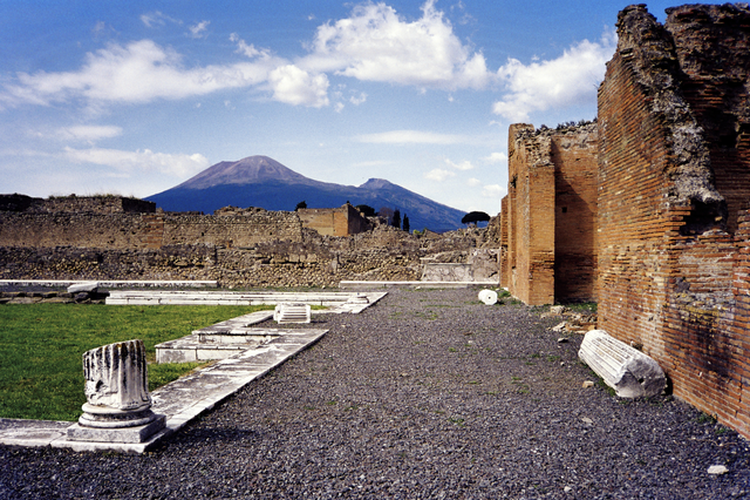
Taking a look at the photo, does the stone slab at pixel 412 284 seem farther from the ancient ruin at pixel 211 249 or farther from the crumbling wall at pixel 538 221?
the crumbling wall at pixel 538 221

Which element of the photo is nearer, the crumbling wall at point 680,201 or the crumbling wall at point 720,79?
the crumbling wall at point 680,201

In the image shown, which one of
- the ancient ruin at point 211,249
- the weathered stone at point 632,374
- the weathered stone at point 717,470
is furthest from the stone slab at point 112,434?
the ancient ruin at point 211,249

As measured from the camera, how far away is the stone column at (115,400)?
11.6ft

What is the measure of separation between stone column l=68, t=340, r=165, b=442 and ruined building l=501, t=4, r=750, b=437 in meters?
4.42

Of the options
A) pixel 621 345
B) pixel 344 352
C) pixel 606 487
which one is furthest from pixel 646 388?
pixel 344 352

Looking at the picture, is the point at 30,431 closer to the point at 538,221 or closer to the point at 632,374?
the point at 632,374

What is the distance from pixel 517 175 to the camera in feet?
47.3

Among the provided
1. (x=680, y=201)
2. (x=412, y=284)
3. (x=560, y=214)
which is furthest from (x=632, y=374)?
(x=412, y=284)

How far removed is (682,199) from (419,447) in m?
3.68

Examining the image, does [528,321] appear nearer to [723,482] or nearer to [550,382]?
[550,382]

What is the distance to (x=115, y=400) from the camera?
3596 millimetres

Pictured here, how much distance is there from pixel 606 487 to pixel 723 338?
1830 millimetres

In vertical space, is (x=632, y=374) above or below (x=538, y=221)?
below

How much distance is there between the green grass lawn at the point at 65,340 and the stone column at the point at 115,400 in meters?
1.00
